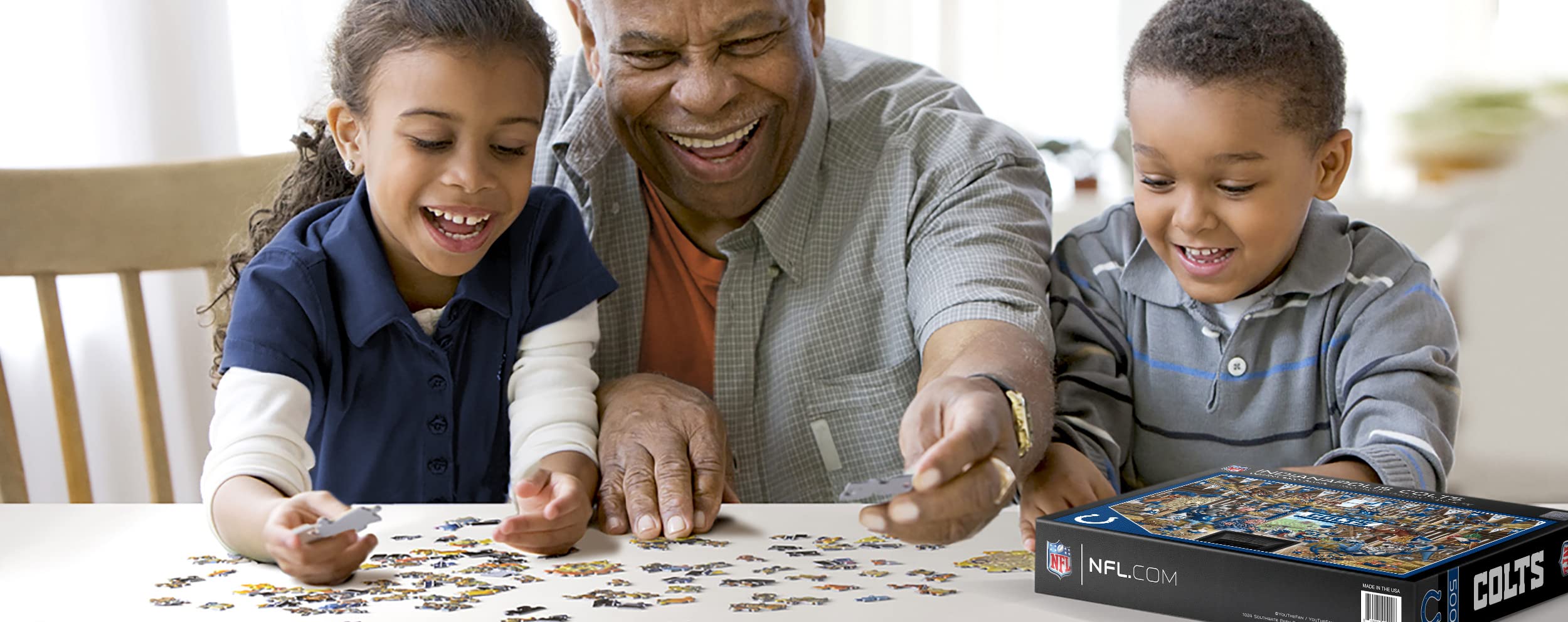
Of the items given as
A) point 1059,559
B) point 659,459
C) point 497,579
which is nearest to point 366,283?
point 659,459

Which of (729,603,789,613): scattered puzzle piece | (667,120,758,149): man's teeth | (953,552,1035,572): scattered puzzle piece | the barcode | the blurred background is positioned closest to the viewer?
the barcode

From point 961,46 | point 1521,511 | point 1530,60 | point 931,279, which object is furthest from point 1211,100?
point 1530,60

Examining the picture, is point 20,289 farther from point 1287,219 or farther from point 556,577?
point 1287,219

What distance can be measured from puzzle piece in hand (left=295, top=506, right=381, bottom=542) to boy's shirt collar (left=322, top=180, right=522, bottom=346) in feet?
1.39

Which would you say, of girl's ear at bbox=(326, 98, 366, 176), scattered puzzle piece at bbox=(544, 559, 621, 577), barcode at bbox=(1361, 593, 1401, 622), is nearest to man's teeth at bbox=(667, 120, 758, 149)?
girl's ear at bbox=(326, 98, 366, 176)

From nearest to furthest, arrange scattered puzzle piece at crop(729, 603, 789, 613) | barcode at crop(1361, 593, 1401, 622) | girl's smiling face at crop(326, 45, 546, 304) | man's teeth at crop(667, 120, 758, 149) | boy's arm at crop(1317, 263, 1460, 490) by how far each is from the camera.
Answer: barcode at crop(1361, 593, 1401, 622) < scattered puzzle piece at crop(729, 603, 789, 613) < boy's arm at crop(1317, 263, 1460, 490) < girl's smiling face at crop(326, 45, 546, 304) < man's teeth at crop(667, 120, 758, 149)

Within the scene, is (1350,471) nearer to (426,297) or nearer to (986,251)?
(986,251)

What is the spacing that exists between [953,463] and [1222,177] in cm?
57

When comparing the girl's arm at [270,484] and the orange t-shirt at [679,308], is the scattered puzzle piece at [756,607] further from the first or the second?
the orange t-shirt at [679,308]

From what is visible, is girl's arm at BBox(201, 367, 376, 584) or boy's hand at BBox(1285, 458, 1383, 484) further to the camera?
boy's hand at BBox(1285, 458, 1383, 484)

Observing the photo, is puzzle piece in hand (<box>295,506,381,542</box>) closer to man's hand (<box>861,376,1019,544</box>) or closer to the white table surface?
the white table surface

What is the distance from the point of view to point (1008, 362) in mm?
1426

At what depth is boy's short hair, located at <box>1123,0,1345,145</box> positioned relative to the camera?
150 cm

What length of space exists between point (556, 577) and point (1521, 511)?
805 millimetres
